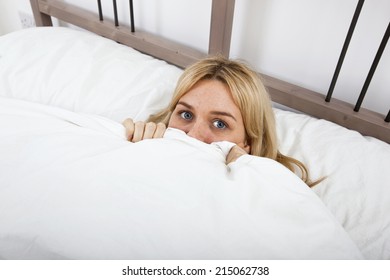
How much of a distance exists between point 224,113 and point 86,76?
0.54 metres

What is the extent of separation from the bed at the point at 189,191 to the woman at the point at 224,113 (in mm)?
50

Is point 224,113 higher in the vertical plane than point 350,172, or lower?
higher

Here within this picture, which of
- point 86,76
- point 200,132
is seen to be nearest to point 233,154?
point 200,132

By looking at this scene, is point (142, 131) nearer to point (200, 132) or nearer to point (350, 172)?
point (200, 132)

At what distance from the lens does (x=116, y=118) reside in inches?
36.8

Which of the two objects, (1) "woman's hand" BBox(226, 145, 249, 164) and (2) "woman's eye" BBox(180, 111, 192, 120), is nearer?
(1) "woman's hand" BBox(226, 145, 249, 164)

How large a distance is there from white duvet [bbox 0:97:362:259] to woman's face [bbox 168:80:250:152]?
0.14m

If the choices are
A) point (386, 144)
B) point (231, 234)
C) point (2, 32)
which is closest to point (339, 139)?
point (386, 144)

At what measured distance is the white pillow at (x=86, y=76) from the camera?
3.16 ft

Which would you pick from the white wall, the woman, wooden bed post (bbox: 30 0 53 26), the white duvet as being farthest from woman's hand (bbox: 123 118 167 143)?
wooden bed post (bbox: 30 0 53 26)

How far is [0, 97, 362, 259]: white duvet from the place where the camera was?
0.47 metres

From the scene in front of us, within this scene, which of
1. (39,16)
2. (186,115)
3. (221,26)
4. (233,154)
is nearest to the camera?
(233,154)

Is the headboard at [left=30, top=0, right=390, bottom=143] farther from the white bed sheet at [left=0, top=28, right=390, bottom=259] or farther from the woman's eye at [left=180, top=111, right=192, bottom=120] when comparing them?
the woman's eye at [left=180, top=111, right=192, bottom=120]
